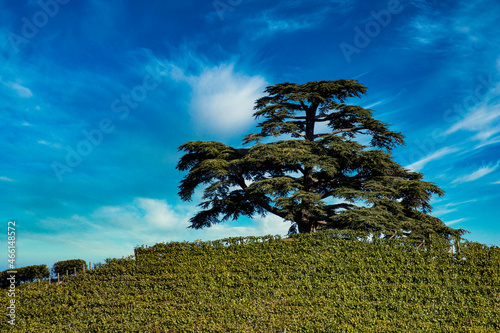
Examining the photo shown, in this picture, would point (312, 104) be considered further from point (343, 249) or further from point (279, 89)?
point (343, 249)

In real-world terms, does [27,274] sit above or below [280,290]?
above

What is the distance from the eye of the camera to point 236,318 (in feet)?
49.0

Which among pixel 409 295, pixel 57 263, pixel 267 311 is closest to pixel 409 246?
pixel 409 295

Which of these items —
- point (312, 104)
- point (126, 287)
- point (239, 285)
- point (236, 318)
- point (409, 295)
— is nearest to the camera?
point (236, 318)

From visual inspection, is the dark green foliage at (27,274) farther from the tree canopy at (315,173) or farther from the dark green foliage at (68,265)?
the tree canopy at (315,173)

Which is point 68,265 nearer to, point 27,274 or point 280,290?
point 27,274

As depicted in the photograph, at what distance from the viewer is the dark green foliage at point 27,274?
987 inches

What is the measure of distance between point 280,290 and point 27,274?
→ 18649 mm

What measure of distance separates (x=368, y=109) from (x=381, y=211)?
8.29 meters

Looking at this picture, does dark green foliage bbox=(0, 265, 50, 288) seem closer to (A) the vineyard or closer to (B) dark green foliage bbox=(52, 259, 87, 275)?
(B) dark green foliage bbox=(52, 259, 87, 275)

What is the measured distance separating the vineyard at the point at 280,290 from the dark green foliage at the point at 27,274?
444 centimetres

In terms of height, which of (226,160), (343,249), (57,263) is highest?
(226,160)

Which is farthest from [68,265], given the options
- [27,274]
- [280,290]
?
[280,290]

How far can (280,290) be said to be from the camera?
16625mm
